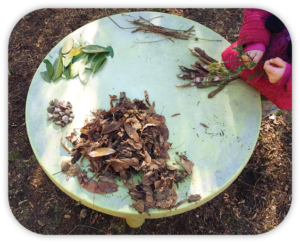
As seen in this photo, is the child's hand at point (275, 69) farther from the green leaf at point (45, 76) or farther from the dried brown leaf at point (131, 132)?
the green leaf at point (45, 76)

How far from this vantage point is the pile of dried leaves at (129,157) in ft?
5.51

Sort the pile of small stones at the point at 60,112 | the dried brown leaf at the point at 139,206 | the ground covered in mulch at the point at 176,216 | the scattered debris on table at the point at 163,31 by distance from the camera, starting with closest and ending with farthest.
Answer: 1. the dried brown leaf at the point at 139,206
2. the pile of small stones at the point at 60,112
3. the scattered debris on table at the point at 163,31
4. the ground covered in mulch at the point at 176,216

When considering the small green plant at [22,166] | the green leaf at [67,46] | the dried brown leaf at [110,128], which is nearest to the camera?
the dried brown leaf at [110,128]

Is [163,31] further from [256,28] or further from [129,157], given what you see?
[129,157]

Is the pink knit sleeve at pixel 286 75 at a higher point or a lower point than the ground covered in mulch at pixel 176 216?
higher

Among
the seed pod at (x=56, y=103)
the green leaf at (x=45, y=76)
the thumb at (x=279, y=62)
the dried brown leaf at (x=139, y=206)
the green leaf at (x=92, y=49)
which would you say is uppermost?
the thumb at (x=279, y=62)

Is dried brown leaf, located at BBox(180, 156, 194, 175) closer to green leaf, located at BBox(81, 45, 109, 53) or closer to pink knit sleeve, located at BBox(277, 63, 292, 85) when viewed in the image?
pink knit sleeve, located at BBox(277, 63, 292, 85)

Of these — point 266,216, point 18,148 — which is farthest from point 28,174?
point 266,216

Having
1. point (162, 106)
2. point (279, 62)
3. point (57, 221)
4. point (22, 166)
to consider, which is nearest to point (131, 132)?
point (162, 106)

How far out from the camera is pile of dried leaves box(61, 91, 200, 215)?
1.68m

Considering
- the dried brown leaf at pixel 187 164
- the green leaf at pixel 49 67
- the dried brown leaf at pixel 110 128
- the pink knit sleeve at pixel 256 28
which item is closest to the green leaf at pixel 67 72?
the green leaf at pixel 49 67

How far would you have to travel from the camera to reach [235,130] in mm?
1972

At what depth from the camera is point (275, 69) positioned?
1.83 meters

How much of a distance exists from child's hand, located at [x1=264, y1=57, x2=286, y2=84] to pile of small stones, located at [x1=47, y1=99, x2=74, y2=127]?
1652 mm
